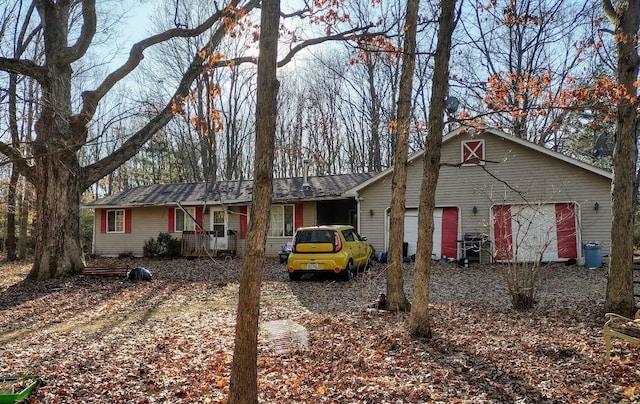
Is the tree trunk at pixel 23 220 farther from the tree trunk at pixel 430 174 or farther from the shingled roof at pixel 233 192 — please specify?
the tree trunk at pixel 430 174

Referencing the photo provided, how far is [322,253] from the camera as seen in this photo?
40.6ft

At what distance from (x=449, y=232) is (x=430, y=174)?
1188cm

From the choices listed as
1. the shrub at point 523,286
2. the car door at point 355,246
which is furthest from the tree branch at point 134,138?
the shrub at point 523,286

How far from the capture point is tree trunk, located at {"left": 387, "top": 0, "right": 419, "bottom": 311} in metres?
8.02

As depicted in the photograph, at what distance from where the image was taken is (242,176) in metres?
34.8

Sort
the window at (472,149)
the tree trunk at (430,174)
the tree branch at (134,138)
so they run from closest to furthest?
the tree trunk at (430,174) < the tree branch at (134,138) < the window at (472,149)

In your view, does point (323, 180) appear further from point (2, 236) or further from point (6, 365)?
point (2, 236)

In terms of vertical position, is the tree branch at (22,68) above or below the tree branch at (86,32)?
below

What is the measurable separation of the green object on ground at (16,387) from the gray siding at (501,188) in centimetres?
1314

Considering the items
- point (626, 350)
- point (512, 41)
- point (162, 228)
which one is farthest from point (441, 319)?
point (512, 41)

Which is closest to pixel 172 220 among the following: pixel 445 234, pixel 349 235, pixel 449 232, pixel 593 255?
pixel 349 235

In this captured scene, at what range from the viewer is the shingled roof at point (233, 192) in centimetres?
2005

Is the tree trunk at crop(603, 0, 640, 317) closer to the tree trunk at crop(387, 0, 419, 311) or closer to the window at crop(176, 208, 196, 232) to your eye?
the tree trunk at crop(387, 0, 419, 311)

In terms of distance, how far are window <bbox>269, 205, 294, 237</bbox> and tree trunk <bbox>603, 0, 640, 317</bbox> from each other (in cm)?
1446
